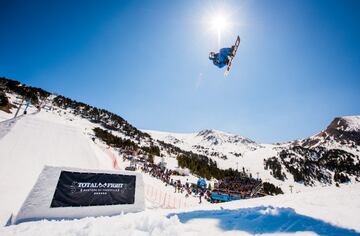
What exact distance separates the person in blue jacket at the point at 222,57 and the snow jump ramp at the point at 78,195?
30.2 ft

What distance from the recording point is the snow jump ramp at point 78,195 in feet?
28.1

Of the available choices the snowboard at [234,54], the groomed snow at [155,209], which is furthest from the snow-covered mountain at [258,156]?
the snowboard at [234,54]

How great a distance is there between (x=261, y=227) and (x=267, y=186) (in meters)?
65.2

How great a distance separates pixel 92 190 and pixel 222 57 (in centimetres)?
1091

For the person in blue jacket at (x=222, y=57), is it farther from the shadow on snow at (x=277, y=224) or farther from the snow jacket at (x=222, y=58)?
the shadow on snow at (x=277, y=224)

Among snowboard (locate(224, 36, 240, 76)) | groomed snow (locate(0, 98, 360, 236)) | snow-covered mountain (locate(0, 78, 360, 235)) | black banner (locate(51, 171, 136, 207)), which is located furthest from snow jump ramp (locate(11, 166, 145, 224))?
snowboard (locate(224, 36, 240, 76))

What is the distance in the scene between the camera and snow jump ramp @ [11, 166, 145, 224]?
8.57 m

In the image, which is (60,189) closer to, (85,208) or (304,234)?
(85,208)

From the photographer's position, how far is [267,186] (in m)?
61.2

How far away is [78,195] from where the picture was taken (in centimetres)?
951

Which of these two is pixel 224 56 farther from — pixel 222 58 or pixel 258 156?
pixel 258 156

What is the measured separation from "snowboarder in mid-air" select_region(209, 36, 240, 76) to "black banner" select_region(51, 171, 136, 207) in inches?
367

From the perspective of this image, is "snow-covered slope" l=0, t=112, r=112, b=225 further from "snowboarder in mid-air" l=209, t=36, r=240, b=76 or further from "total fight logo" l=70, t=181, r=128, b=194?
"snowboarder in mid-air" l=209, t=36, r=240, b=76

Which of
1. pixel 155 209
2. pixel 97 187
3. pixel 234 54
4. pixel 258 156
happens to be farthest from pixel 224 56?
pixel 258 156
